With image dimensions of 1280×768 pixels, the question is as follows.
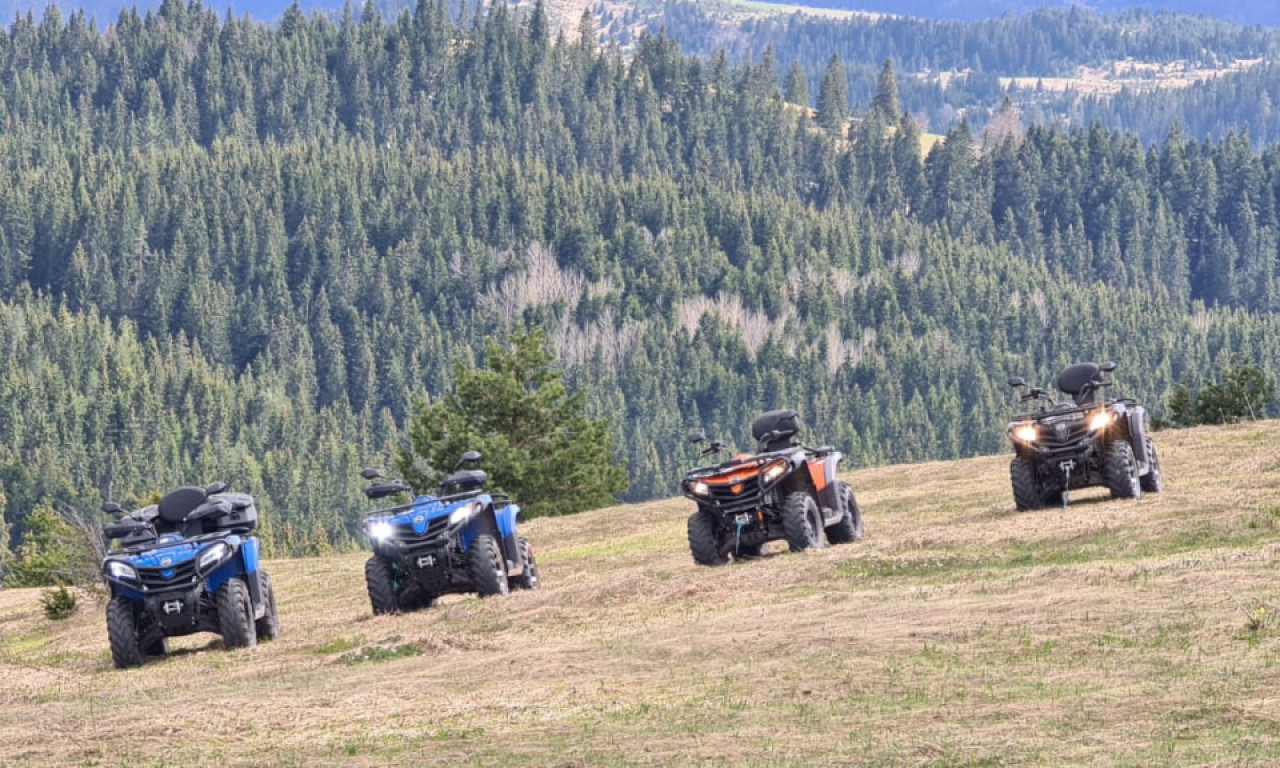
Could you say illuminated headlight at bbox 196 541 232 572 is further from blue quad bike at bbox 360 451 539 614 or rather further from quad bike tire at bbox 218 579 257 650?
blue quad bike at bbox 360 451 539 614

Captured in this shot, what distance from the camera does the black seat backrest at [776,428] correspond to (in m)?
32.4

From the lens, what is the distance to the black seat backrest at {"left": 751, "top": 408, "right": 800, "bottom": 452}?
106 ft

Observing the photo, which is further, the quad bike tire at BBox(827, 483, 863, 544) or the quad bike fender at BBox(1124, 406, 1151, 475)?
the quad bike fender at BBox(1124, 406, 1151, 475)

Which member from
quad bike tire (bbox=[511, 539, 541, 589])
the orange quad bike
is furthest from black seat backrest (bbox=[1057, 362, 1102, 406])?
quad bike tire (bbox=[511, 539, 541, 589])

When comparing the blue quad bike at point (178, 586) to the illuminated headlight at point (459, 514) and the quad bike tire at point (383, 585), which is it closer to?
the quad bike tire at point (383, 585)

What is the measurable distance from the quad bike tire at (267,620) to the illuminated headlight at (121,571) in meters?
2.48

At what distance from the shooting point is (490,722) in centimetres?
1884

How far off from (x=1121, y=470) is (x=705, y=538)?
677cm

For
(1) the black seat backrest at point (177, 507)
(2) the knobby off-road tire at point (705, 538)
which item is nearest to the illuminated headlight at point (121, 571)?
(1) the black seat backrest at point (177, 507)

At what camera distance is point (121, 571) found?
89.8ft

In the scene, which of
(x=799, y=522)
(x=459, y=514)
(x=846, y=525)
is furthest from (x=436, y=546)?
(x=846, y=525)

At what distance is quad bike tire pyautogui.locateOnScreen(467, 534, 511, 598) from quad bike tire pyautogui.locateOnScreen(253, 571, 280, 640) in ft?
9.01

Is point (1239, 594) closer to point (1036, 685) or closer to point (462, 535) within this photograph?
point (1036, 685)

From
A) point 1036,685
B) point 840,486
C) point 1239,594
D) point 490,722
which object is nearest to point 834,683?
point 1036,685
